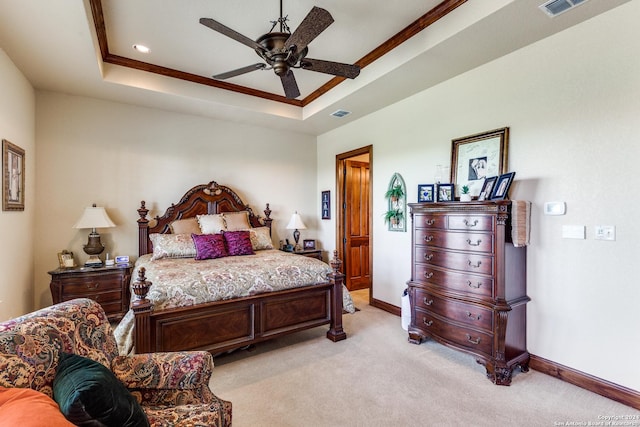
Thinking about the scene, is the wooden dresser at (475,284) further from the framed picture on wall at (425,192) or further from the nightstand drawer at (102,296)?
the nightstand drawer at (102,296)

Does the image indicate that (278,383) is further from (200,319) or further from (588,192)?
(588,192)

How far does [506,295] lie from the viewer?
2.58 meters

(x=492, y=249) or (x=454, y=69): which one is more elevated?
(x=454, y=69)

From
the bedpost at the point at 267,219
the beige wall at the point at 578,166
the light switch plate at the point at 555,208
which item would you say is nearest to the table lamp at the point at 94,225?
the bedpost at the point at 267,219

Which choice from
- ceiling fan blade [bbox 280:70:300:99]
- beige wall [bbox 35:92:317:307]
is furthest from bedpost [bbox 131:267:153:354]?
beige wall [bbox 35:92:317:307]

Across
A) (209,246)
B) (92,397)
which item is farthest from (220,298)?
(92,397)

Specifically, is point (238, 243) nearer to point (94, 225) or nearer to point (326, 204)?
point (94, 225)

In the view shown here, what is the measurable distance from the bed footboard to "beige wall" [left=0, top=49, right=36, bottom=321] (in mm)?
1372

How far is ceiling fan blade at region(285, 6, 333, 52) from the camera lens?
6.35 feet

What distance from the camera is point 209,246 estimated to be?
12.3 ft

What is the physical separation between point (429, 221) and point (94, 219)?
12.9ft

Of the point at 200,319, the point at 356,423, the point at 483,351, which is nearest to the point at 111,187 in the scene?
the point at 200,319

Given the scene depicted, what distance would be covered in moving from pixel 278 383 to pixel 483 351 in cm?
176

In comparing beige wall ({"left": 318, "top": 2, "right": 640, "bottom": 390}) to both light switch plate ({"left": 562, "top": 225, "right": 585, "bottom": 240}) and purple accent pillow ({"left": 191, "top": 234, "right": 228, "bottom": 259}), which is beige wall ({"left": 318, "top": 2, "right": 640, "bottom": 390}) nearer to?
light switch plate ({"left": 562, "top": 225, "right": 585, "bottom": 240})
